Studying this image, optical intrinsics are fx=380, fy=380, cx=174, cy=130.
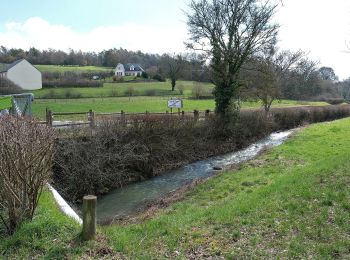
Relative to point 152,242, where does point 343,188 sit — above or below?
above

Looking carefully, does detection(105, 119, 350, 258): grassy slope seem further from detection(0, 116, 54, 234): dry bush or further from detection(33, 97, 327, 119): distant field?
detection(33, 97, 327, 119): distant field

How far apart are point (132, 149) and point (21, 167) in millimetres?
12339

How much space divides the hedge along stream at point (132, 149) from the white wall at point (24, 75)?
63.3 m

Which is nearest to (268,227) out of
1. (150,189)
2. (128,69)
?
(150,189)

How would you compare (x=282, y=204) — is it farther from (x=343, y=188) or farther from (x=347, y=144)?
(x=347, y=144)

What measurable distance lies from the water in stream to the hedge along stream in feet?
2.17

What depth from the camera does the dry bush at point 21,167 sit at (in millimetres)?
6652

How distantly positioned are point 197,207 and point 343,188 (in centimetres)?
417

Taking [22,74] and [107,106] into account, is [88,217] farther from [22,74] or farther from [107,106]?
[22,74]

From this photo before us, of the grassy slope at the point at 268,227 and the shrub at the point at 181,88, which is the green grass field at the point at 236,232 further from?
the shrub at the point at 181,88

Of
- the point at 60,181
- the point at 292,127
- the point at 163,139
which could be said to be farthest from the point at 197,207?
the point at 292,127

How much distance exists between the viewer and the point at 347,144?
862 inches

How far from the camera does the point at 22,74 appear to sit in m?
84.0

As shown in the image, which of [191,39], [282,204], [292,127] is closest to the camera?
[282,204]
